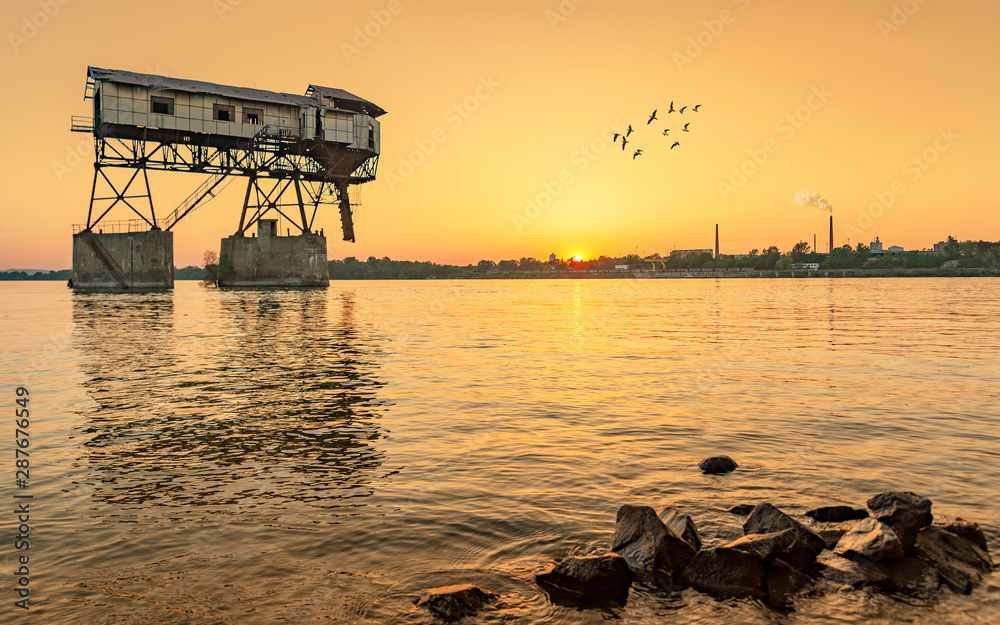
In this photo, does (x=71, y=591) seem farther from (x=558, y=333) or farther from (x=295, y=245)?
(x=295, y=245)

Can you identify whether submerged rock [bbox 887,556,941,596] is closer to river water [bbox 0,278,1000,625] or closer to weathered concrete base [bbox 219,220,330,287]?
river water [bbox 0,278,1000,625]

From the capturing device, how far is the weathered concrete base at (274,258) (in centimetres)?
6719

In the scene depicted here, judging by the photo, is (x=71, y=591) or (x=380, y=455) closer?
(x=71, y=591)

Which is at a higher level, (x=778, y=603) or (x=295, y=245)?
(x=295, y=245)

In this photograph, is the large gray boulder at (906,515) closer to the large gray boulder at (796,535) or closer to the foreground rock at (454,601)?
the large gray boulder at (796,535)

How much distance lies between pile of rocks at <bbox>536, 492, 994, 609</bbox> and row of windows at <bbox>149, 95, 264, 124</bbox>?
6403 centimetres

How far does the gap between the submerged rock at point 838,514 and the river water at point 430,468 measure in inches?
14.8

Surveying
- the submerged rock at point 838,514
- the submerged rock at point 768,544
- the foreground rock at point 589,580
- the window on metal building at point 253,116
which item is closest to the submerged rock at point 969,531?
the submerged rock at point 838,514

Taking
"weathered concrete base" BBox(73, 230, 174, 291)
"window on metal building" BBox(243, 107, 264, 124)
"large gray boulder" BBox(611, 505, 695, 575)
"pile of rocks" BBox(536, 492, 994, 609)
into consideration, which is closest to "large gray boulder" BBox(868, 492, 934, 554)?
"pile of rocks" BBox(536, 492, 994, 609)

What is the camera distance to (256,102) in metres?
62.5

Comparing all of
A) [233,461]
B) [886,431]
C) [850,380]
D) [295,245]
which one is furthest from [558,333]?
[295,245]

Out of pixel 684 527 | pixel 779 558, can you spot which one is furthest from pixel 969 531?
pixel 684 527

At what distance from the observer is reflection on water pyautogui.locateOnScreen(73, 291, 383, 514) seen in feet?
23.7

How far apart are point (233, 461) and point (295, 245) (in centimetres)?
6307
